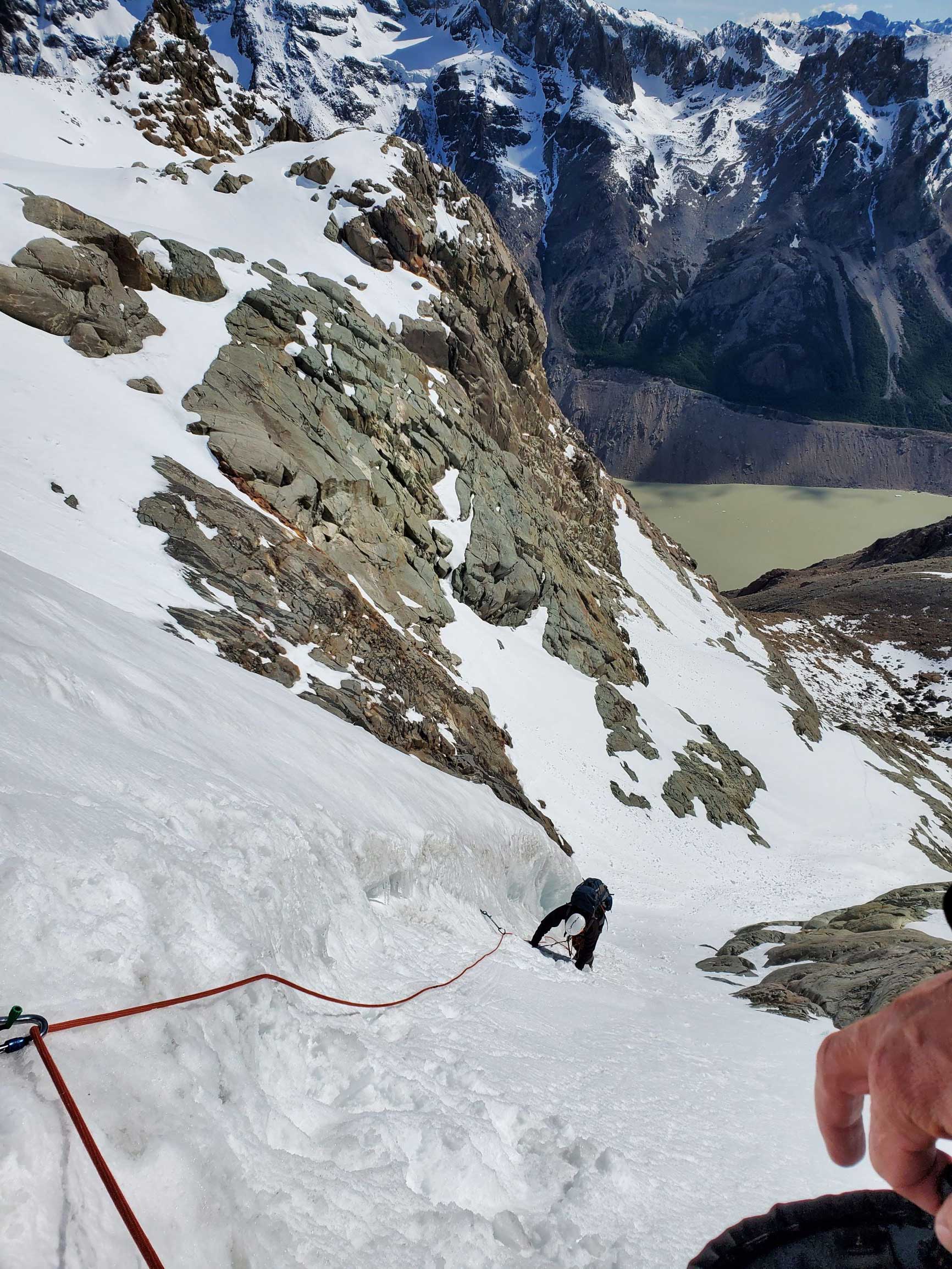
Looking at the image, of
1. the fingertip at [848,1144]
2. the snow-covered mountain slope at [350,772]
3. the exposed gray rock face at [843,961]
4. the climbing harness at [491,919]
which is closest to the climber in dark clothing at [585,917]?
the climbing harness at [491,919]

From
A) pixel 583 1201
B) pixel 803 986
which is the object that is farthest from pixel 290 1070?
pixel 803 986

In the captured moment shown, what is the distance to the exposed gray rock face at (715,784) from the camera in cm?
2386

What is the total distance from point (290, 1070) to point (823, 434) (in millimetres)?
178459

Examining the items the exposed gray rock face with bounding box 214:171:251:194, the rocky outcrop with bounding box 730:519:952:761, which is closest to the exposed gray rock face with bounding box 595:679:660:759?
the rocky outcrop with bounding box 730:519:952:761

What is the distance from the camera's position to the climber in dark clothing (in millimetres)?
8750

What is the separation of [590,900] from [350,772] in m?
3.72

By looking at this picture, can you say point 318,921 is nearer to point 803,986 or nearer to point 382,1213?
point 382,1213

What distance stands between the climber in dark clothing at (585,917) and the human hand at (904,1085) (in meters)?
7.47

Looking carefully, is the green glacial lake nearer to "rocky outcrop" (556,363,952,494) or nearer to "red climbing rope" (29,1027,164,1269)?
"rocky outcrop" (556,363,952,494)

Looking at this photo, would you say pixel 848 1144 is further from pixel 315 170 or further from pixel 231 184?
pixel 315 170

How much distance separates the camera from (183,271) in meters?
21.8

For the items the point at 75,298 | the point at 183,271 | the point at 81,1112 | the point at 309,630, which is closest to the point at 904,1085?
the point at 81,1112

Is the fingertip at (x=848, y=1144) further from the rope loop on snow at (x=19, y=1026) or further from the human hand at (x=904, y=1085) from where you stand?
the rope loop on snow at (x=19, y=1026)

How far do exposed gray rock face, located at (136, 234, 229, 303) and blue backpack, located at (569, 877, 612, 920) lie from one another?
69.0ft
